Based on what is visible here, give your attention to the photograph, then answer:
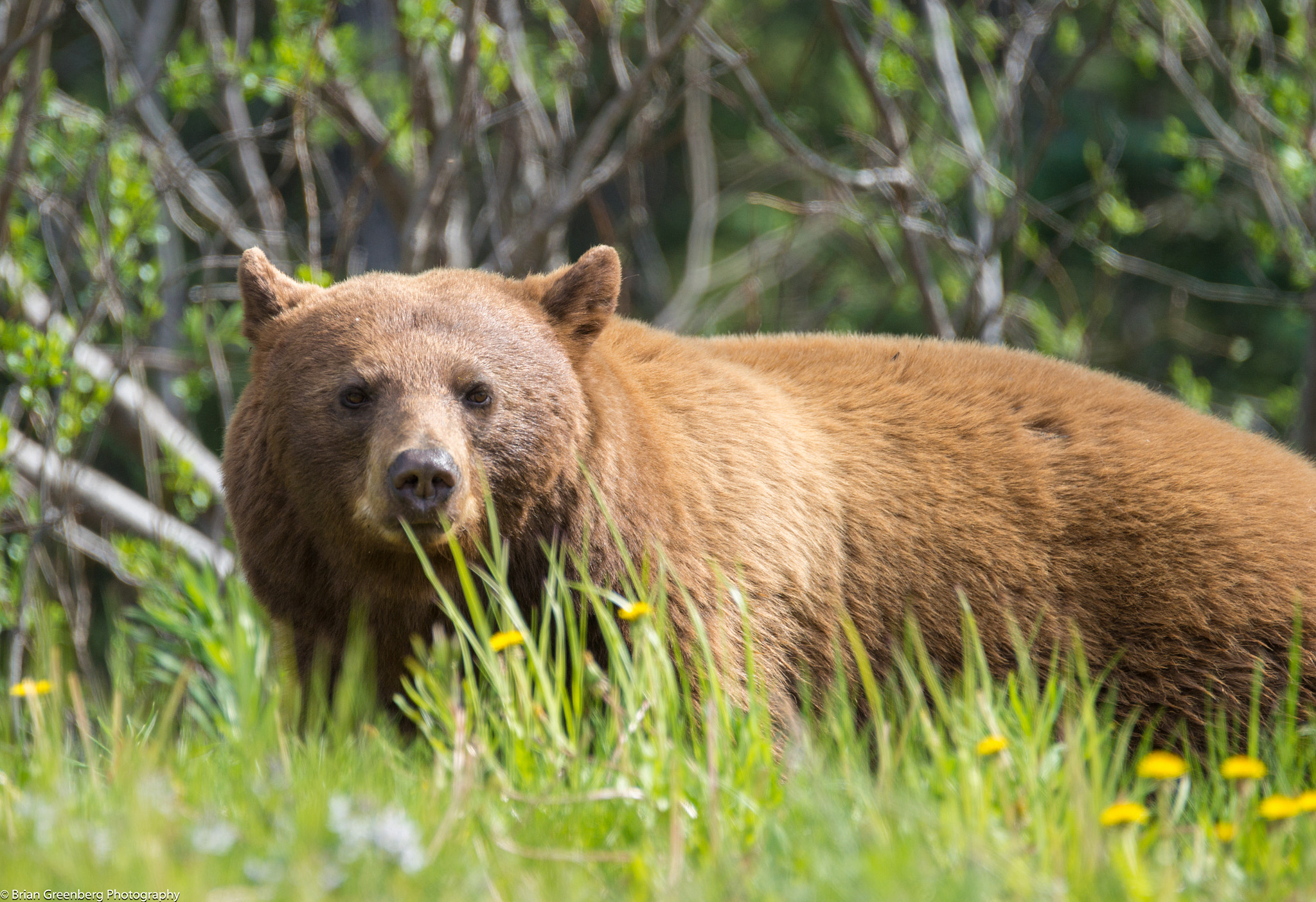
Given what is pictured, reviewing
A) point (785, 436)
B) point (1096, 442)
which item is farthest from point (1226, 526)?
point (785, 436)

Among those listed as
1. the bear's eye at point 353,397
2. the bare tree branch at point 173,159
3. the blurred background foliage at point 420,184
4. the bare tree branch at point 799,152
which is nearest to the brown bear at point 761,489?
the bear's eye at point 353,397

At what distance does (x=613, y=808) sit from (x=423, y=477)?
3.29ft

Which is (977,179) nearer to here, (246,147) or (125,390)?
(246,147)

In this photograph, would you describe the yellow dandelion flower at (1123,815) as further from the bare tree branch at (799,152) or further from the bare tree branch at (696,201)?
the bare tree branch at (696,201)

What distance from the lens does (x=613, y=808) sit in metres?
2.21

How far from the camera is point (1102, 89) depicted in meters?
15.7

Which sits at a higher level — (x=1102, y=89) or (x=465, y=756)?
(x=1102, y=89)

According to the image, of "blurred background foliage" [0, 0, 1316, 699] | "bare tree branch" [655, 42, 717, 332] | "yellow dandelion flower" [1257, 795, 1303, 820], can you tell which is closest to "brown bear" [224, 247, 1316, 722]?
"blurred background foliage" [0, 0, 1316, 699]

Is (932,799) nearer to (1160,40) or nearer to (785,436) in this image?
Result: (785,436)

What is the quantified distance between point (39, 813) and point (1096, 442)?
2.94 m

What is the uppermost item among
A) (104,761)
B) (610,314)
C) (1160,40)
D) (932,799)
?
(1160,40)

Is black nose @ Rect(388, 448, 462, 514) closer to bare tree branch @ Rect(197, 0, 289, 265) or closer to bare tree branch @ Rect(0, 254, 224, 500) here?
bare tree branch @ Rect(0, 254, 224, 500)

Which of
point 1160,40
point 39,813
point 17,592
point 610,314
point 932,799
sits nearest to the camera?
point 39,813

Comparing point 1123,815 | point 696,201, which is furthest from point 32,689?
point 696,201
